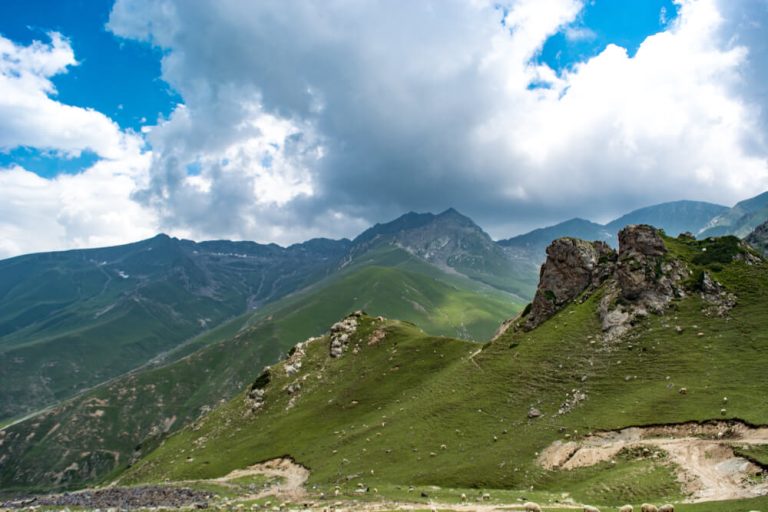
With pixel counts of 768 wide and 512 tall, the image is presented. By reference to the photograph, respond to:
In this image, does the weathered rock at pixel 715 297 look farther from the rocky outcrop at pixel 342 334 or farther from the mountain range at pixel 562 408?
the rocky outcrop at pixel 342 334

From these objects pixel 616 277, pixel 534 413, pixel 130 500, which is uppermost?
pixel 616 277

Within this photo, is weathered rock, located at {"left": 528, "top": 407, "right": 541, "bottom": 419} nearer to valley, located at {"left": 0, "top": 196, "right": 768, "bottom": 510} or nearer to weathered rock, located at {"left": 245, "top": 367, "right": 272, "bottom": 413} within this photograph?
valley, located at {"left": 0, "top": 196, "right": 768, "bottom": 510}

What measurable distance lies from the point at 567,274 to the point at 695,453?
2177 inches

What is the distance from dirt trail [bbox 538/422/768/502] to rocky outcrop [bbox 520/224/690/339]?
2433 centimetres

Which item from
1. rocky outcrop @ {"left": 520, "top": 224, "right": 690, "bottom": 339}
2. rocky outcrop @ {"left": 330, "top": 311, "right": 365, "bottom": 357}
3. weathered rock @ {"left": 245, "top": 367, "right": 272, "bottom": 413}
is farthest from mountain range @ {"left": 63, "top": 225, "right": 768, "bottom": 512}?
rocky outcrop @ {"left": 330, "top": 311, "right": 365, "bottom": 357}

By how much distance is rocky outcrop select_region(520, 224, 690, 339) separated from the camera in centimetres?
7400

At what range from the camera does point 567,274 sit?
95.1 m

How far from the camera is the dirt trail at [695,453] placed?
35250 millimetres

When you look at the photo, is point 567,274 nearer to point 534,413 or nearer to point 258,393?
point 534,413

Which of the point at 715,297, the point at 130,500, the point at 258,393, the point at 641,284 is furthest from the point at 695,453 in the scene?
the point at 258,393

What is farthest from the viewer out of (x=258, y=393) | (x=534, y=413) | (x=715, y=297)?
(x=258, y=393)

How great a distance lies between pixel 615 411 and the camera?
5591 centimetres

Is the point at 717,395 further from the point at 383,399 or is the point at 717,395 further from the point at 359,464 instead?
the point at 383,399

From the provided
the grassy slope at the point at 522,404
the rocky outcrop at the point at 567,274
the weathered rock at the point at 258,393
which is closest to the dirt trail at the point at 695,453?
the grassy slope at the point at 522,404
